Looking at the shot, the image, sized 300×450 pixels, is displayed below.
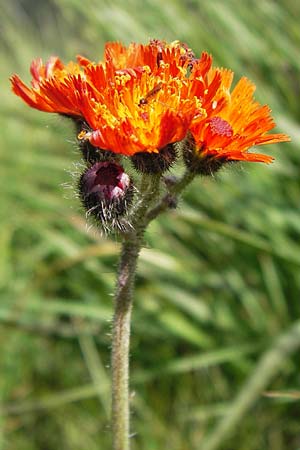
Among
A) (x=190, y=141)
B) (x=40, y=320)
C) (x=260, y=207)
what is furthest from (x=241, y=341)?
(x=190, y=141)

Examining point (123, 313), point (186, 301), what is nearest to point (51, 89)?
point (123, 313)

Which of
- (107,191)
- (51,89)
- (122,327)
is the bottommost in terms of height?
(122,327)

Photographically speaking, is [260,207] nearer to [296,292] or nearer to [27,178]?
[296,292]

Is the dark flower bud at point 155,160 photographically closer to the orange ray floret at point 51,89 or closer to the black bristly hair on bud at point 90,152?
the black bristly hair on bud at point 90,152

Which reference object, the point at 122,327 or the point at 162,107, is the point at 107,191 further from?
the point at 122,327

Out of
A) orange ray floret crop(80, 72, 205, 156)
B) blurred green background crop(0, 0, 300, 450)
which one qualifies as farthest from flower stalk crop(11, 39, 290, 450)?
blurred green background crop(0, 0, 300, 450)

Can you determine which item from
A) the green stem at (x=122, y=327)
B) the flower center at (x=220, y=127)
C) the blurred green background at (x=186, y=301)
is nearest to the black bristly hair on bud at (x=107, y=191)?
the green stem at (x=122, y=327)

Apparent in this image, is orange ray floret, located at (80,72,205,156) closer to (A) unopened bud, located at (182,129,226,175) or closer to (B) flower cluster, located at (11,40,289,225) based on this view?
(B) flower cluster, located at (11,40,289,225)
